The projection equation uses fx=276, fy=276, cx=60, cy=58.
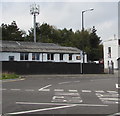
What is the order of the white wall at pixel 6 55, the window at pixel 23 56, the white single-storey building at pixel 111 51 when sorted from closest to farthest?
the white wall at pixel 6 55 → the window at pixel 23 56 → the white single-storey building at pixel 111 51

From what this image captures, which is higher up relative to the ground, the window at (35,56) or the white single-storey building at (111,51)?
the white single-storey building at (111,51)

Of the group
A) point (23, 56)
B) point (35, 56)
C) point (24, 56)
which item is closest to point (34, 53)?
point (35, 56)

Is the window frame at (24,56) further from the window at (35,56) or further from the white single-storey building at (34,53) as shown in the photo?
the window at (35,56)

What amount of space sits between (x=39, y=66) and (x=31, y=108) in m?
27.4

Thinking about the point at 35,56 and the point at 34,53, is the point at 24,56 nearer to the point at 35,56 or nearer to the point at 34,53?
the point at 34,53

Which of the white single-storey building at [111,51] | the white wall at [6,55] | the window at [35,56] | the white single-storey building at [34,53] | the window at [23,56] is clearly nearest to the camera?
the white wall at [6,55]

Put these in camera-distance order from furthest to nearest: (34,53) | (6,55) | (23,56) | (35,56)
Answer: (35,56) < (34,53) < (23,56) < (6,55)

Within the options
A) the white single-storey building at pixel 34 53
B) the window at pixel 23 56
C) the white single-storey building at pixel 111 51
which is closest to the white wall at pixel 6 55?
the white single-storey building at pixel 34 53

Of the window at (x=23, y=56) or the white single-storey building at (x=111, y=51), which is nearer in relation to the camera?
the window at (x=23, y=56)

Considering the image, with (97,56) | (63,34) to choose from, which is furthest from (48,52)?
(63,34)

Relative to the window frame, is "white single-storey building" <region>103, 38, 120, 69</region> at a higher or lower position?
higher

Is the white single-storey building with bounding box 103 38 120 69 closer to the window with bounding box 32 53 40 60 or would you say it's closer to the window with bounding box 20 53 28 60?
the window with bounding box 32 53 40 60

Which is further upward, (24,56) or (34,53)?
(34,53)

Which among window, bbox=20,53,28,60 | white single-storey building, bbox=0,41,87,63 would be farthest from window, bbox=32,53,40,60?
window, bbox=20,53,28,60
